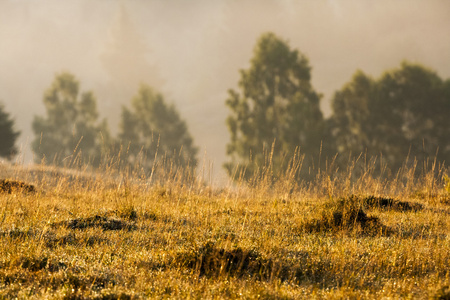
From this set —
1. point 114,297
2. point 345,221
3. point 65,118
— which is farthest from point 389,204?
point 65,118

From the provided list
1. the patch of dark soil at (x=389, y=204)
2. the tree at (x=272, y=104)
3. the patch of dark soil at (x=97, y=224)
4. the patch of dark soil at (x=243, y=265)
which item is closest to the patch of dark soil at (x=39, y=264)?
the patch of dark soil at (x=243, y=265)

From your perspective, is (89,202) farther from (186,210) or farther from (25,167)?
(186,210)

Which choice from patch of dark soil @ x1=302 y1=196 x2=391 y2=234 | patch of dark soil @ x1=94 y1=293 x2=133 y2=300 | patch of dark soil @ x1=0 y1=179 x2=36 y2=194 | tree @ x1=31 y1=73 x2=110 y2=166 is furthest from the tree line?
patch of dark soil @ x1=94 y1=293 x2=133 y2=300

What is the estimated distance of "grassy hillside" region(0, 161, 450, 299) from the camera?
4508mm

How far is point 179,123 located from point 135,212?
37.3 m

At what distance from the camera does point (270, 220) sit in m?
8.50

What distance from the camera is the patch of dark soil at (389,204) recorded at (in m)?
10.6

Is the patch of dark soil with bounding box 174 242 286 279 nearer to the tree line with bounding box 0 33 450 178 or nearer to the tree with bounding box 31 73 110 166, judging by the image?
the tree line with bounding box 0 33 450 178

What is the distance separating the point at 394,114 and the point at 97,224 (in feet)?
96.1

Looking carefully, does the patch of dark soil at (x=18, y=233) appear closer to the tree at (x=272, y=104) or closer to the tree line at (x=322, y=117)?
the tree line at (x=322, y=117)

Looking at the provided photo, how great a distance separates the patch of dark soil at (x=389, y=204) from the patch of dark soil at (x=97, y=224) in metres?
6.29

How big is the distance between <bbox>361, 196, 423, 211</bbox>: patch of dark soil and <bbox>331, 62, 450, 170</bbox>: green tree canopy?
64.2 feet

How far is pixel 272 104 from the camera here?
34250mm

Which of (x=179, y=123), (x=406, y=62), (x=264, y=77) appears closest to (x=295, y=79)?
(x=264, y=77)
